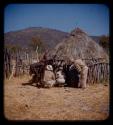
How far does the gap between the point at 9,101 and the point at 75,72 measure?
1.56 m

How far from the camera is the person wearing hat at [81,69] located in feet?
20.4

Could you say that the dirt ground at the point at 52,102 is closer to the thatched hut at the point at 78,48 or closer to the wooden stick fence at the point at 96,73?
the wooden stick fence at the point at 96,73

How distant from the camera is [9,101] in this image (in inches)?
211

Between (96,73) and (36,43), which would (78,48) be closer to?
(96,73)

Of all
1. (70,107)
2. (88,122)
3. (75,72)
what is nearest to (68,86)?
(75,72)

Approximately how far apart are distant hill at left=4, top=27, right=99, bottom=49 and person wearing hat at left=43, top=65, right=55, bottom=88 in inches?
34.5

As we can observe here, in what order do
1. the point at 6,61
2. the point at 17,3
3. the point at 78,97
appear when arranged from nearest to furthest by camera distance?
the point at 17,3 < the point at 6,61 < the point at 78,97

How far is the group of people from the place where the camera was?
631cm

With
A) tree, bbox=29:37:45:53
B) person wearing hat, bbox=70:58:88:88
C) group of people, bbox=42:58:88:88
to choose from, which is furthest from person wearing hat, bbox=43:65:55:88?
tree, bbox=29:37:45:53

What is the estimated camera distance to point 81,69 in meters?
6.43

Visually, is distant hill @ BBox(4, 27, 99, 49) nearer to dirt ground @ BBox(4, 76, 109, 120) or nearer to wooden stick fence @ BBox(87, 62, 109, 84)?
dirt ground @ BBox(4, 76, 109, 120)

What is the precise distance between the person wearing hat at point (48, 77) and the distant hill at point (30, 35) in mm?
895

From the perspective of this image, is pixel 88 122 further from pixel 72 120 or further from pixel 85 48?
pixel 85 48

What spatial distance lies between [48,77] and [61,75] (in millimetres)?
231
